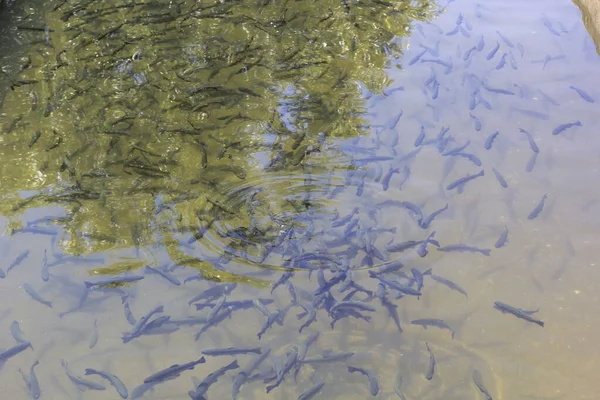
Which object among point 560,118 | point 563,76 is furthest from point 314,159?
point 563,76

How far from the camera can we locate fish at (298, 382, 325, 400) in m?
4.05

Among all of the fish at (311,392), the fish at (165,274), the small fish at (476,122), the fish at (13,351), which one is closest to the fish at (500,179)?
the small fish at (476,122)

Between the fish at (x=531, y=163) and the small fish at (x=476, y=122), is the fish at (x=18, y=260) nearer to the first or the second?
the small fish at (x=476, y=122)

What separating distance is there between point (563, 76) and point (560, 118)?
885mm

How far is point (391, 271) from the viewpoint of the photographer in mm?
4820

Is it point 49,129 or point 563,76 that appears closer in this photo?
point 49,129

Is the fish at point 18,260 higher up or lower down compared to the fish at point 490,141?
higher up

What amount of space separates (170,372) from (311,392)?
97 cm

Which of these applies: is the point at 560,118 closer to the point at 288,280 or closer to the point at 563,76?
the point at 563,76

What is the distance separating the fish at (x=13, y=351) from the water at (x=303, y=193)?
5 cm

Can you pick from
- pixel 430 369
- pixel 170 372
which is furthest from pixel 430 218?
pixel 170 372

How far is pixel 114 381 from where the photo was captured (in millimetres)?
4281

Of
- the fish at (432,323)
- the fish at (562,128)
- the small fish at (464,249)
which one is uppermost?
the fish at (562,128)

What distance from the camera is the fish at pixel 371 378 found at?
408 cm
